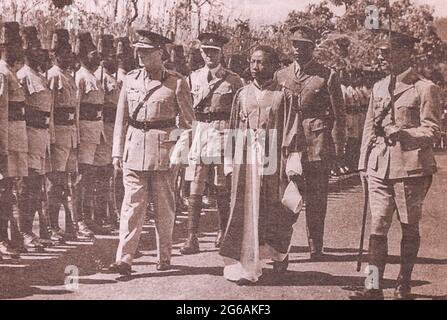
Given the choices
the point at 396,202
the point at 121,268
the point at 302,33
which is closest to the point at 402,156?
the point at 396,202

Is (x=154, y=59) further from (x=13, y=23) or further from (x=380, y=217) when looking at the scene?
(x=380, y=217)

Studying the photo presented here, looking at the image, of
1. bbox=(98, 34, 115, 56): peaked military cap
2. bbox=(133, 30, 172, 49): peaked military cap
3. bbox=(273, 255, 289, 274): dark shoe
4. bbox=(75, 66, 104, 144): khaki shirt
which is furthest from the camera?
bbox=(98, 34, 115, 56): peaked military cap

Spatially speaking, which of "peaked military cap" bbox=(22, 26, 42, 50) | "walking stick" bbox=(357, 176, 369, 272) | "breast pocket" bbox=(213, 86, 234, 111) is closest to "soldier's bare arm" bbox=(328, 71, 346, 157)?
"walking stick" bbox=(357, 176, 369, 272)

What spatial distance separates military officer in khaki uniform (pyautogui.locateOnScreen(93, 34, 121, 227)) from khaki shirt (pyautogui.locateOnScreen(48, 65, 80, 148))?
Answer: 0.46 meters

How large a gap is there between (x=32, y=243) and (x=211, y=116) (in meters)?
1.80

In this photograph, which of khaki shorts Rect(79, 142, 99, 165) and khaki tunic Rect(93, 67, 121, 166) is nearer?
khaki shorts Rect(79, 142, 99, 165)

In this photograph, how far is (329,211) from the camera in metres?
8.59

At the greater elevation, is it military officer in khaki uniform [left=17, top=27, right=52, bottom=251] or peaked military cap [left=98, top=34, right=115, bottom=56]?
peaked military cap [left=98, top=34, right=115, bottom=56]

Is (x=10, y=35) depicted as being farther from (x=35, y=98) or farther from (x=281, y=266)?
(x=281, y=266)

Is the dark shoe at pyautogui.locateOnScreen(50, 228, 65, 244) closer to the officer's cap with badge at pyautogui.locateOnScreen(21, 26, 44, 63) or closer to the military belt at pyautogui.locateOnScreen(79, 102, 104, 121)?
the military belt at pyautogui.locateOnScreen(79, 102, 104, 121)

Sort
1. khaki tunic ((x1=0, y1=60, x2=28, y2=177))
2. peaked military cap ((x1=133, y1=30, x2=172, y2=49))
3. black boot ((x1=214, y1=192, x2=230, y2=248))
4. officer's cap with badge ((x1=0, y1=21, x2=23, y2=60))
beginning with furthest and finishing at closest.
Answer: black boot ((x1=214, y1=192, x2=230, y2=248)), officer's cap with badge ((x1=0, y1=21, x2=23, y2=60)), khaki tunic ((x1=0, y1=60, x2=28, y2=177)), peaked military cap ((x1=133, y1=30, x2=172, y2=49))

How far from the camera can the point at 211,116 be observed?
734 cm

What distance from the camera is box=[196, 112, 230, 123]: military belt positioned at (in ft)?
24.0

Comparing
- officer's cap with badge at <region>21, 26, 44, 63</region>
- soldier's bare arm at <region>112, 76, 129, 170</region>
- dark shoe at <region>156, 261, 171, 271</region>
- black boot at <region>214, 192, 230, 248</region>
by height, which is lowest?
dark shoe at <region>156, 261, 171, 271</region>
